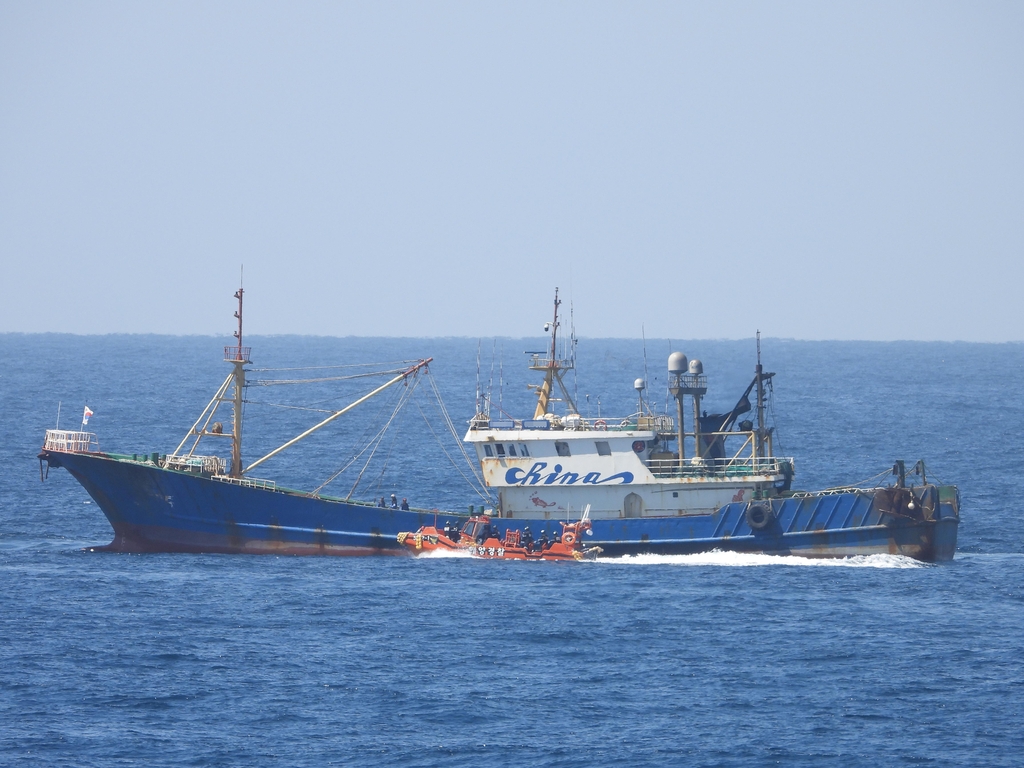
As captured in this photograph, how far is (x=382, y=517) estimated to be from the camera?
46375 millimetres

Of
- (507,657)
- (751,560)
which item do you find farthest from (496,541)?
(507,657)

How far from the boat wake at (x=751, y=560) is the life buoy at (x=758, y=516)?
108 cm

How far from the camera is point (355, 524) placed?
153ft

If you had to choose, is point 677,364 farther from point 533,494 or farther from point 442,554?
point 442,554

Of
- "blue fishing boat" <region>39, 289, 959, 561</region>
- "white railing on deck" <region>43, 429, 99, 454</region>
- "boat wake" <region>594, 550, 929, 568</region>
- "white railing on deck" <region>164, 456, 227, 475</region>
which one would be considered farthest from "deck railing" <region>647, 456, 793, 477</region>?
"white railing on deck" <region>43, 429, 99, 454</region>

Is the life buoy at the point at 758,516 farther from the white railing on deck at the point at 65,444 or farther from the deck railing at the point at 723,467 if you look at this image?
the white railing on deck at the point at 65,444

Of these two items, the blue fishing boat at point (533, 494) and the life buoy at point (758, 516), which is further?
the blue fishing boat at point (533, 494)

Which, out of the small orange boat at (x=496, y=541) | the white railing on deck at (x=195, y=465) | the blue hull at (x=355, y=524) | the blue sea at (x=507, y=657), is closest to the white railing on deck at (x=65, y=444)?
the blue hull at (x=355, y=524)

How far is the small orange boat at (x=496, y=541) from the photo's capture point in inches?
1793

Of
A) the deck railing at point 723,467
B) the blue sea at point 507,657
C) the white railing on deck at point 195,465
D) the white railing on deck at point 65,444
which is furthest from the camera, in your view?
the white railing on deck at point 195,465

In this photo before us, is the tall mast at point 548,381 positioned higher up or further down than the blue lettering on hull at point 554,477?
higher up

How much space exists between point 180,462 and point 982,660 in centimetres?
2537

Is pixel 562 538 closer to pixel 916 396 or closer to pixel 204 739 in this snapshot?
pixel 204 739

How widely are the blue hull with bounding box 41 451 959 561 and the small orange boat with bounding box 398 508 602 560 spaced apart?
330mm
